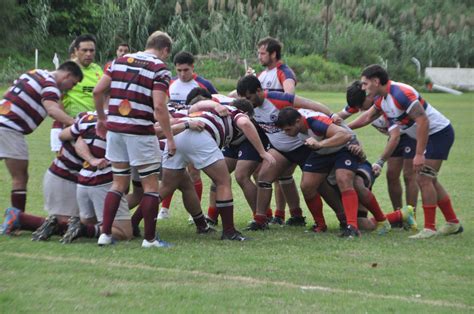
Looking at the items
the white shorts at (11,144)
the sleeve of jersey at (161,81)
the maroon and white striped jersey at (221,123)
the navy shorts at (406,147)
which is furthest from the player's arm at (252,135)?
the white shorts at (11,144)

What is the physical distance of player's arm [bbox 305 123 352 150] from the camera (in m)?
9.54

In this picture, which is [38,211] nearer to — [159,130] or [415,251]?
[159,130]

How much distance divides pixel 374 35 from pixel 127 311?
5398cm

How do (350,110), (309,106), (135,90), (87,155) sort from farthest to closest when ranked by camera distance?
(350,110)
(309,106)
(87,155)
(135,90)

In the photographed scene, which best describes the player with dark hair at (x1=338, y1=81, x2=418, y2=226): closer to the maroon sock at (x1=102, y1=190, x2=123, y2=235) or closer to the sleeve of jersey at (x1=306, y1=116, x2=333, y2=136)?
the sleeve of jersey at (x1=306, y1=116, x2=333, y2=136)

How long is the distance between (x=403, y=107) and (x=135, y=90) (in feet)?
9.26

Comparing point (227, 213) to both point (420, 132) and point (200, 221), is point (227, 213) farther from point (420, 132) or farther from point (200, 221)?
point (420, 132)

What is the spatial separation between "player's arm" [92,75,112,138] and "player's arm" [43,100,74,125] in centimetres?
43

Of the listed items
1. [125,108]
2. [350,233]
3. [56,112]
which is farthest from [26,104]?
Result: [350,233]

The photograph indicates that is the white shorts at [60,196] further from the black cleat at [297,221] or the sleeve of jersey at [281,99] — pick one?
the black cleat at [297,221]

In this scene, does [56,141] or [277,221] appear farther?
[277,221]

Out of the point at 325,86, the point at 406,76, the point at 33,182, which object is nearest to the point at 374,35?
the point at 406,76

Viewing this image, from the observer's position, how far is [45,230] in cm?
886

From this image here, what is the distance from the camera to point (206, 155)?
29.9ft
